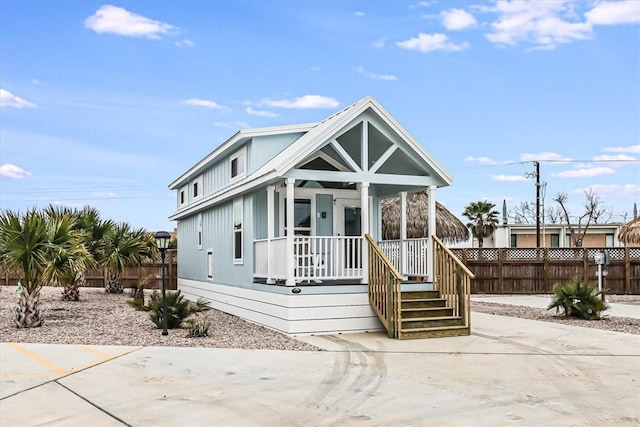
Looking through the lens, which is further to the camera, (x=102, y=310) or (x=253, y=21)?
(x=102, y=310)

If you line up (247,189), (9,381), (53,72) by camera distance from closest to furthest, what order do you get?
(9,381) → (247,189) → (53,72)

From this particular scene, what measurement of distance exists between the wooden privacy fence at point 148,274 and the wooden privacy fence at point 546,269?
38.1 ft

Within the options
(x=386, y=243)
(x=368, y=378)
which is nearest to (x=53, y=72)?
(x=386, y=243)

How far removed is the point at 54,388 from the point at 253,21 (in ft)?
31.3

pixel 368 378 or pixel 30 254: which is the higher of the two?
pixel 30 254

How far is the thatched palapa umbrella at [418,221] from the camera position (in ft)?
79.8

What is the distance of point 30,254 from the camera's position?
37.9 ft

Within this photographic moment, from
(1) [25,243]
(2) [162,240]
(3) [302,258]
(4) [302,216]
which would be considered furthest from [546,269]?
(1) [25,243]

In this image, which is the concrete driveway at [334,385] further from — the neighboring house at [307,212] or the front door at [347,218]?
the front door at [347,218]

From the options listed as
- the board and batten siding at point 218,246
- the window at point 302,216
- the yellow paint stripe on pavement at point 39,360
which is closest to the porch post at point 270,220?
the board and batten siding at point 218,246

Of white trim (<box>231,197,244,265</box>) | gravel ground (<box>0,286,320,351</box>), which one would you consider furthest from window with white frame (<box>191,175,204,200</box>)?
gravel ground (<box>0,286,320,351</box>)

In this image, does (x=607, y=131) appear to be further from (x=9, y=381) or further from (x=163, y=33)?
(x=9, y=381)

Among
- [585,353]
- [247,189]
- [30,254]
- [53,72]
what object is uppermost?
[53,72]

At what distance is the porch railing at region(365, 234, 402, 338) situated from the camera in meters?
10.9
